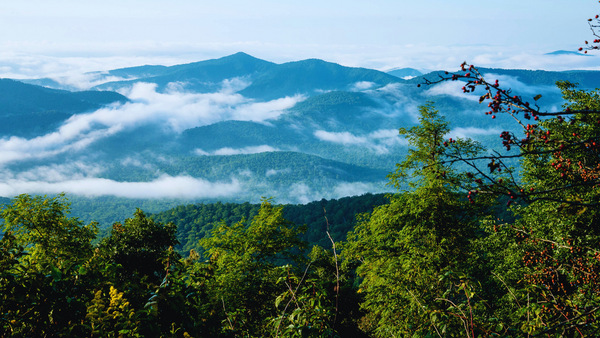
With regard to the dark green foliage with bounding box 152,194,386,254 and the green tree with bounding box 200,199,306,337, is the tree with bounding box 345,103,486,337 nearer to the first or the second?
the green tree with bounding box 200,199,306,337

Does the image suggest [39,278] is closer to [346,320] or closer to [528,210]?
[528,210]

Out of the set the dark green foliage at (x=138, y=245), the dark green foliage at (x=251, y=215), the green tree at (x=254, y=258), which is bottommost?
the dark green foliage at (x=251, y=215)

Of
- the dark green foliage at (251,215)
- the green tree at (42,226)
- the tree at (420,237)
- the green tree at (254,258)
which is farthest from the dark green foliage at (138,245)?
the dark green foliage at (251,215)

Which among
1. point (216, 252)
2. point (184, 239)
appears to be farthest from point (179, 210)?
point (216, 252)

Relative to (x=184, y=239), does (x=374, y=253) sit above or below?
above

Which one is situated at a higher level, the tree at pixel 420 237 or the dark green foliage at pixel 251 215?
the tree at pixel 420 237

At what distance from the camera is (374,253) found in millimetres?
14203

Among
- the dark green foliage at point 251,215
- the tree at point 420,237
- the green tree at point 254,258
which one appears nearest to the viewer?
the green tree at point 254,258

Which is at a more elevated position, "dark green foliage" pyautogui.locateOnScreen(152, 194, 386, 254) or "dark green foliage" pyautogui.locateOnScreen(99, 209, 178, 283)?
"dark green foliage" pyautogui.locateOnScreen(99, 209, 178, 283)

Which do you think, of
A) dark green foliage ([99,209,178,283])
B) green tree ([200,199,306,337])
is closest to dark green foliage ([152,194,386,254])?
dark green foliage ([99,209,178,283])

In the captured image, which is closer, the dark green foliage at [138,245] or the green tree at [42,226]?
the green tree at [42,226]

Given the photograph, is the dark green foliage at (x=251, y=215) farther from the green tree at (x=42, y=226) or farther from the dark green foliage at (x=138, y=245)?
the green tree at (x=42, y=226)

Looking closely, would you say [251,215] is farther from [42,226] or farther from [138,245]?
[42,226]

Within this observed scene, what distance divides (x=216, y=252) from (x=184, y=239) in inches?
3348
